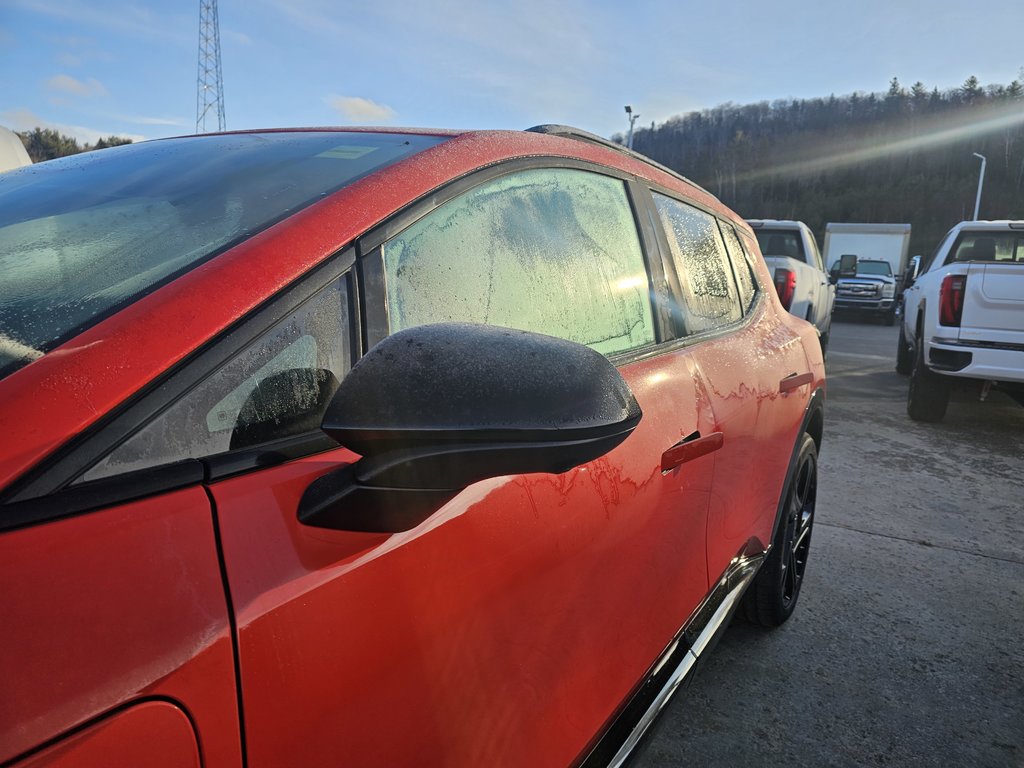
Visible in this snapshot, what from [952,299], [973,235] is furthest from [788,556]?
[973,235]

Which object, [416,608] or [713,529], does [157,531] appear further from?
[713,529]

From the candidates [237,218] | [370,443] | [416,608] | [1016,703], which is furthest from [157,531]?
[1016,703]

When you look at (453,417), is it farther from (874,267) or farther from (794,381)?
(874,267)

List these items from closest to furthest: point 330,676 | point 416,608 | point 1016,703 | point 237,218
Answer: point 330,676
point 416,608
point 237,218
point 1016,703

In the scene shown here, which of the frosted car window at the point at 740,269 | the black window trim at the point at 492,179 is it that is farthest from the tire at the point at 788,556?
the black window trim at the point at 492,179

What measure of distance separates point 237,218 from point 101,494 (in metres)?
0.57

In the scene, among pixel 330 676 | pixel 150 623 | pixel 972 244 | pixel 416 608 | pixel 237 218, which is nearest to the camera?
pixel 150 623

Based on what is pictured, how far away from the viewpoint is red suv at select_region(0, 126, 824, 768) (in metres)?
0.72

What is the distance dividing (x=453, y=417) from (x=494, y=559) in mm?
378

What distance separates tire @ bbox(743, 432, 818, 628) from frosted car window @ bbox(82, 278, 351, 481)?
2.06 metres

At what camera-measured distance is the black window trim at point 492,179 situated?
109 centimetres

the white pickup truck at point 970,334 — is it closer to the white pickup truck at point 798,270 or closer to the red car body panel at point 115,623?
the white pickup truck at point 798,270

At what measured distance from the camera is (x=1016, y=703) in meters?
2.41

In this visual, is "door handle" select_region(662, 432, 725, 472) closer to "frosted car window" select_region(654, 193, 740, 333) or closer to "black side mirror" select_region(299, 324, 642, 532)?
"frosted car window" select_region(654, 193, 740, 333)
